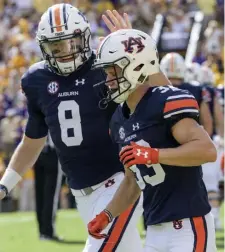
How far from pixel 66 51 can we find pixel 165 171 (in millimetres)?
1235

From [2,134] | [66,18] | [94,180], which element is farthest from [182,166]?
[2,134]

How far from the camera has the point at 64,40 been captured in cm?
491

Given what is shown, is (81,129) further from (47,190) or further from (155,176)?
(47,190)

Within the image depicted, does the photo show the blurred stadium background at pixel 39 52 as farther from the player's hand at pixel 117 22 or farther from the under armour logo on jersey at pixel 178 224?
the under armour logo on jersey at pixel 178 224

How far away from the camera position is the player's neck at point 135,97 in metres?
4.10

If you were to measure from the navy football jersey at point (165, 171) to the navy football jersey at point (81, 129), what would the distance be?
35.6 inches

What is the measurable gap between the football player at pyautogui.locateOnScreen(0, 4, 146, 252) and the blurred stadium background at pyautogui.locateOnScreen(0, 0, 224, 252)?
3.19 metres

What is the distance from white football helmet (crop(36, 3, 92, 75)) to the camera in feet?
16.1

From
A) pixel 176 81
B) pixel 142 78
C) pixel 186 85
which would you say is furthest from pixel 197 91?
pixel 142 78

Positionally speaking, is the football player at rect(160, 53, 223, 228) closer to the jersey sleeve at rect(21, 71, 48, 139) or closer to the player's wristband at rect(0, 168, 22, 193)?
the jersey sleeve at rect(21, 71, 48, 139)

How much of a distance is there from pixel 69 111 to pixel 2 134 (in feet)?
28.0

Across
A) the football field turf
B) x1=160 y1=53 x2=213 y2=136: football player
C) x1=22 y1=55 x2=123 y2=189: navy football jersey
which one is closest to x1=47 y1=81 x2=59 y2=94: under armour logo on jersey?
x1=22 y1=55 x2=123 y2=189: navy football jersey

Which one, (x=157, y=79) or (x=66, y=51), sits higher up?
(x=66, y=51)

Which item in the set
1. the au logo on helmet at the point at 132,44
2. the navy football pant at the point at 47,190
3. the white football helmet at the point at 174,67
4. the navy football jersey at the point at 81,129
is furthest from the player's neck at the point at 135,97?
the navy football pant at the point at 47,190
